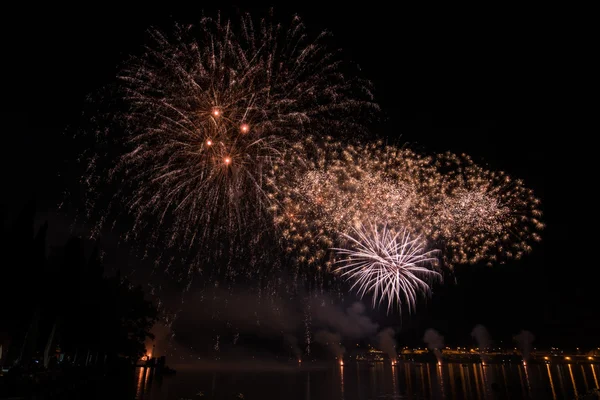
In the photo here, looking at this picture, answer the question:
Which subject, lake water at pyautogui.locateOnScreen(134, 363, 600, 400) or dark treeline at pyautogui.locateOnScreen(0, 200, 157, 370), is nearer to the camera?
dark treeline at pyautogui.locateOnScreen(0, 200, 157, 370)

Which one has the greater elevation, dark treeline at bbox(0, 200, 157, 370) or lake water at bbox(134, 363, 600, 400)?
dark treeline at bbox(0, 200, 157, 370)

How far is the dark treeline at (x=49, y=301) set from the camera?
24016 mm

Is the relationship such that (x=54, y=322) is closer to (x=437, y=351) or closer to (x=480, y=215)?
(x=480, y=215)

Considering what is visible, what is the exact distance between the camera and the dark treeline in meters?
24.0

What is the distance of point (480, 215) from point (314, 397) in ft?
107

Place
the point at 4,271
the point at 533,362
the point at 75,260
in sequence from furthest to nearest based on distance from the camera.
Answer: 1. the point at 533,362
2. the point at 75,260
3. the point at 4,271

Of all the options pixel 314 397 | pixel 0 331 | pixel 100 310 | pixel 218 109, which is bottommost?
pixel 314 397

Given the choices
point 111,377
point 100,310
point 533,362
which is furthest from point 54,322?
point 533,362

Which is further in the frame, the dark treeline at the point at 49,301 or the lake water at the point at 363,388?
the lake water at the point at 363,388

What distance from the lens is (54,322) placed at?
97.9 ft

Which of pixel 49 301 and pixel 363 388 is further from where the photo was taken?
pixel 363 388

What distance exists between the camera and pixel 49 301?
29.1 meters

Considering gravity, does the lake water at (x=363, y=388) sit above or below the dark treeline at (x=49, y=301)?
below

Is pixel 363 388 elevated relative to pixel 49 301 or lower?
lower
